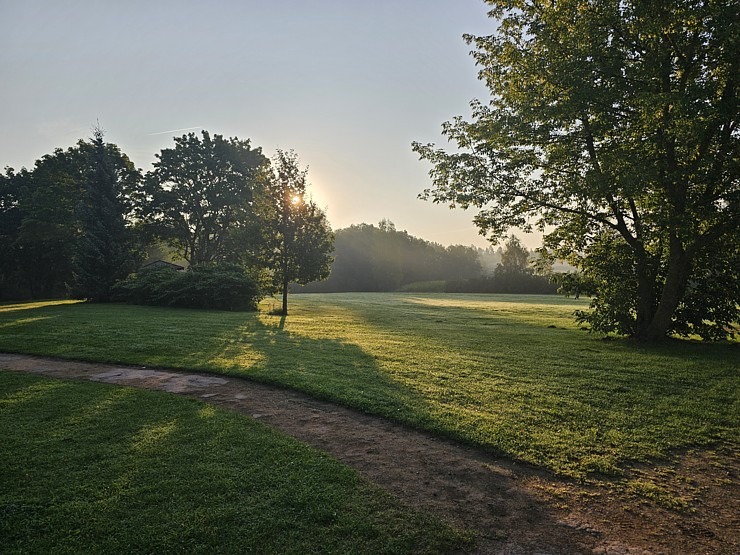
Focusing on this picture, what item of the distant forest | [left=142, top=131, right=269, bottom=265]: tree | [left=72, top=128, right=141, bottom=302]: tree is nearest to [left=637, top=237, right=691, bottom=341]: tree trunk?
[left=72, top=128, right=141, bottom=302]: tree

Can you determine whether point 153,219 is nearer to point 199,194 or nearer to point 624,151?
point 199,194

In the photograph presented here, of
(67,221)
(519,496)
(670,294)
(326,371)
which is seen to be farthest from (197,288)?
(67,221)

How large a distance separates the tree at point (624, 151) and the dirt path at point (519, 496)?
24.7 ft

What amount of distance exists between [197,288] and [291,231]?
20.6 ft

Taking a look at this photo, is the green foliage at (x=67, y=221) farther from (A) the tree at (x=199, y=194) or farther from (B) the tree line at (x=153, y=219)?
(A) the tree at (x=199, y=194)

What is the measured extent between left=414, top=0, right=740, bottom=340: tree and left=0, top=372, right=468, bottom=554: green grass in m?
9.05

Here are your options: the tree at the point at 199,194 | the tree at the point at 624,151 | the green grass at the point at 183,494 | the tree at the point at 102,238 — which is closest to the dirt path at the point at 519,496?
the green grass at the point at 183,494

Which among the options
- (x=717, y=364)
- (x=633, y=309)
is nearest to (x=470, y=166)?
(x=633, y=309)

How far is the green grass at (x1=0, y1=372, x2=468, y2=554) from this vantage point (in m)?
2.70

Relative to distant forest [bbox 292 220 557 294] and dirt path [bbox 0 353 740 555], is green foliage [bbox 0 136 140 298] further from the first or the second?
distant forest [bbox 292 220 557 294]

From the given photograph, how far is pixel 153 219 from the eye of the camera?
36.2 meters

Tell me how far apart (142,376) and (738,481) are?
8579 millimetres

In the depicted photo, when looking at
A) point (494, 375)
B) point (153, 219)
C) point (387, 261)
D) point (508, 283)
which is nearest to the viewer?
point (494, 375)

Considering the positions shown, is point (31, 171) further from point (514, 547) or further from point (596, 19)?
point (514, 547)
